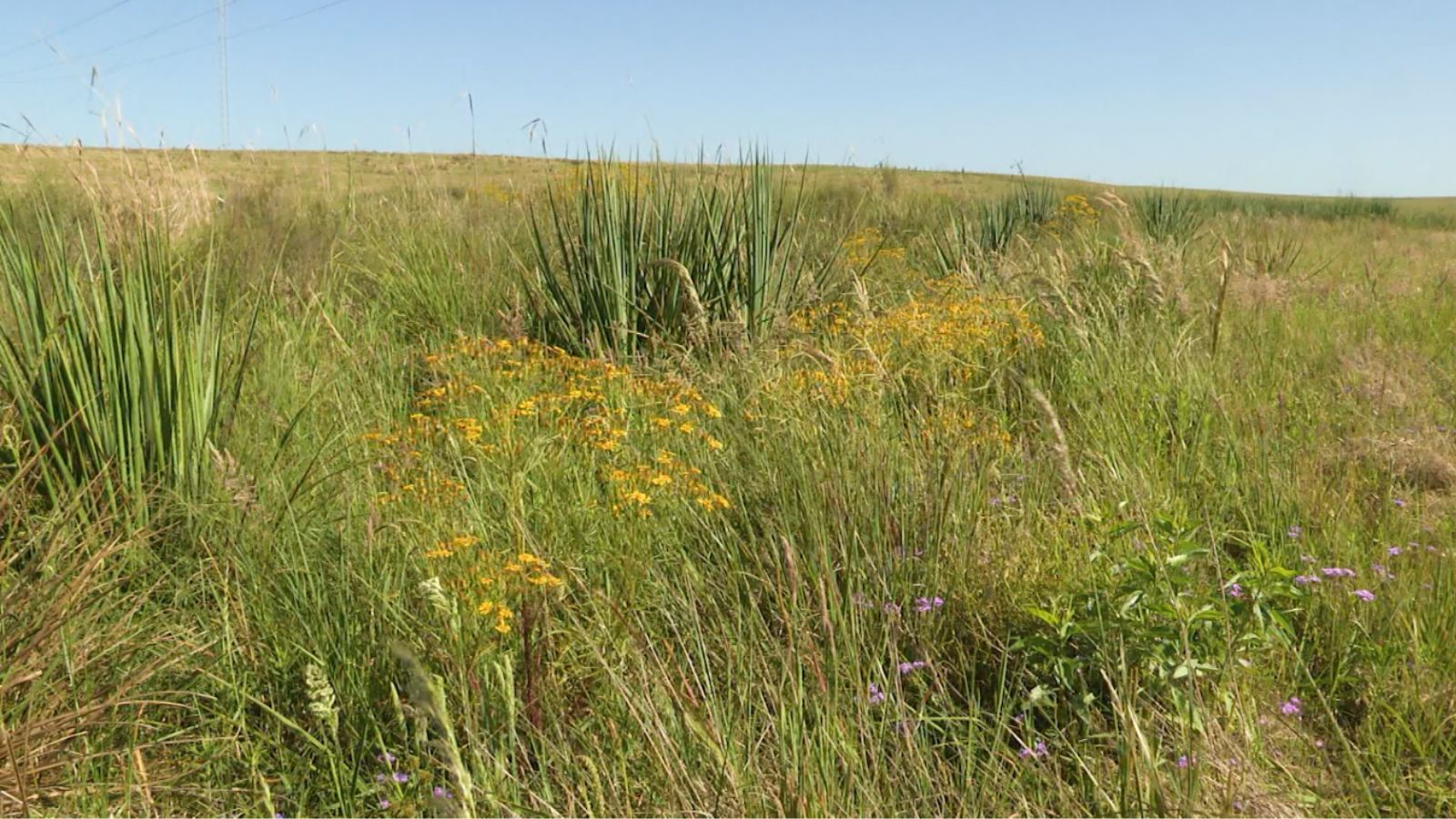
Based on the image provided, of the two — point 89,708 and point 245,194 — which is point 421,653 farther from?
point 245,194

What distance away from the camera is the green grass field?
1729mm

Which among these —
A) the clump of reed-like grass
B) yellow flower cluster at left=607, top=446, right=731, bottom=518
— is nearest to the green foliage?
yellow flower cluster at left=607, top=446, right=731, bottom=518

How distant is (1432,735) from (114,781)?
8.28 ft

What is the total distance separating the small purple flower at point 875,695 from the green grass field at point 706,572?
0.02 meters

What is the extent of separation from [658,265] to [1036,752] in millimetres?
3385

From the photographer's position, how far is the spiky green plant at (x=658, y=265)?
16.0ft

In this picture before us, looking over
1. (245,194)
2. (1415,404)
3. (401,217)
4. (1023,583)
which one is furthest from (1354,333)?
(245,194)

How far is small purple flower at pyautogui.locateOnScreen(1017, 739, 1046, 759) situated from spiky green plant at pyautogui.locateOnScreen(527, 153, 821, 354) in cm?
306

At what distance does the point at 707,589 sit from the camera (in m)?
2.37

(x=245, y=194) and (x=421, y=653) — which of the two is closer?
(x=421, y=653)

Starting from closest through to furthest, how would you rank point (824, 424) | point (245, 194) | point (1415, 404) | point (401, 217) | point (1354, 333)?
point (824, 424) → point (1415, 404) → point (1354, 333) → point (401, 217) → point (245, 194)

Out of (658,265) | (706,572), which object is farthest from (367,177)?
(706,572)

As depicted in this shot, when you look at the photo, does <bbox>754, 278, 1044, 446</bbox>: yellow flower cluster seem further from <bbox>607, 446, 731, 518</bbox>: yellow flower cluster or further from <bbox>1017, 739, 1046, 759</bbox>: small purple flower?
<bbox>1017, 739, 1046, 759</bbox>: small purple flower

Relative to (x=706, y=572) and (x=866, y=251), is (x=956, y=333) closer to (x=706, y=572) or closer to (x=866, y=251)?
(x=706, y=572)
